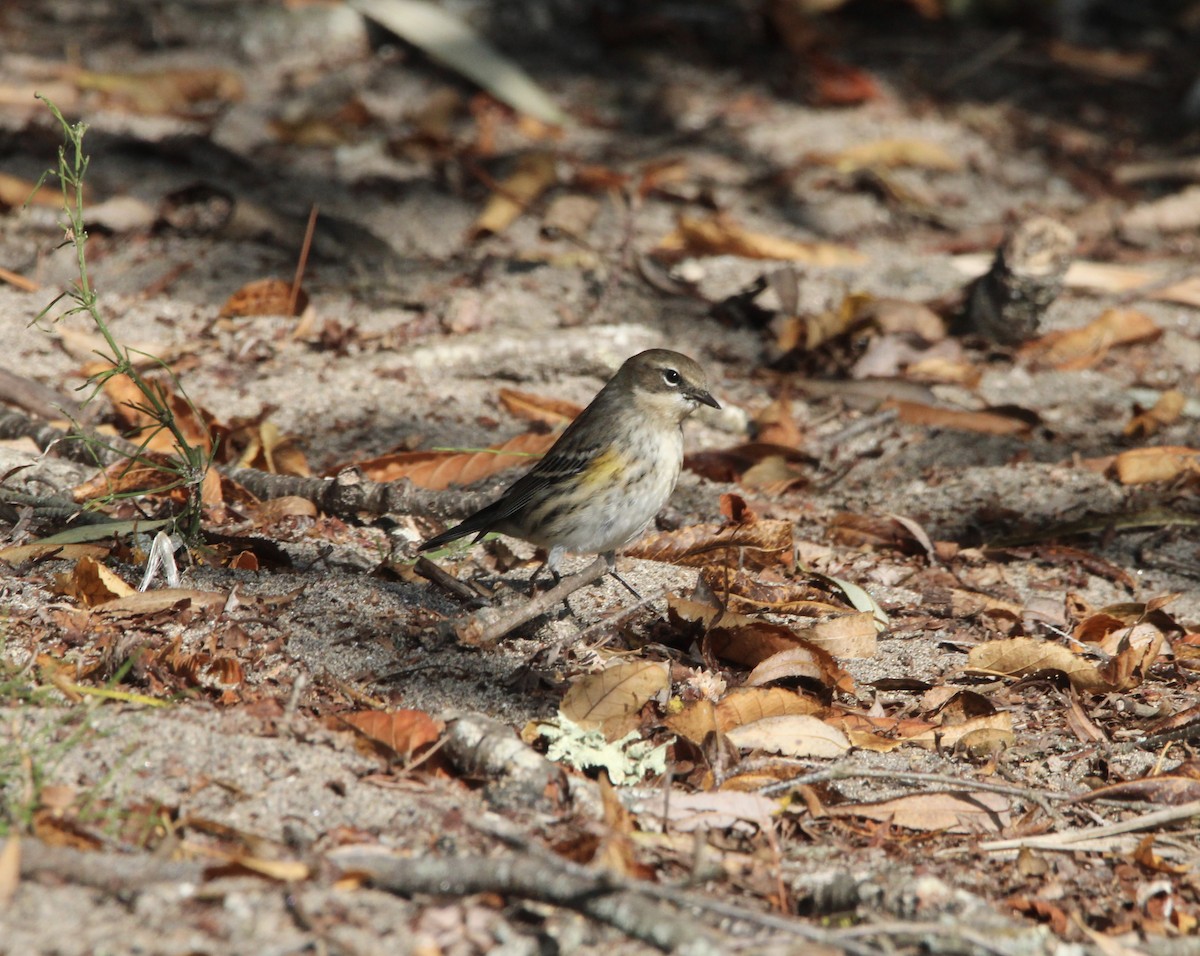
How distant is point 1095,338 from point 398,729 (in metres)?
5.10

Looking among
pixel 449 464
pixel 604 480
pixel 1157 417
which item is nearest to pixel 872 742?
pixel 604 480

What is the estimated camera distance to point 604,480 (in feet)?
16.2

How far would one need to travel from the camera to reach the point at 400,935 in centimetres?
256

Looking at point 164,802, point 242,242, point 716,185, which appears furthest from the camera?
point 716,185

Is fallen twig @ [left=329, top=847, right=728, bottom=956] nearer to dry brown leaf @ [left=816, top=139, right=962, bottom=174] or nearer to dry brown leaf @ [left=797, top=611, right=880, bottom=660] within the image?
dry brown leaf @ [left=797, top=611, right=880, bottom=660]

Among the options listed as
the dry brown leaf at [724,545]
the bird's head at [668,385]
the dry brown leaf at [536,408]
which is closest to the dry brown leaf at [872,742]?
the dry brown leaf at [724,545]

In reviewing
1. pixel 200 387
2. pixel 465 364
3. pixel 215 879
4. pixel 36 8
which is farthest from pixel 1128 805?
pixel 36 8

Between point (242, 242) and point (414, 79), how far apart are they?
9.65 ft

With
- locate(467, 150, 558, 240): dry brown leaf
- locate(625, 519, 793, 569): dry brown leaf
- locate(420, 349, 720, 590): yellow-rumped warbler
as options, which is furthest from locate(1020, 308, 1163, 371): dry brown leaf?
locate(467, 150, 558, 240): dry brown leaf

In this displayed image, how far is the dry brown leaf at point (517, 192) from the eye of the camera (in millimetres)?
7773

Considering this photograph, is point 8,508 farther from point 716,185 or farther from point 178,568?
point 716,185

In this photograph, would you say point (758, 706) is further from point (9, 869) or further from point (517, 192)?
point (517, 192)

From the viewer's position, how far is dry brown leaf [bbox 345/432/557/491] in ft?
17.3

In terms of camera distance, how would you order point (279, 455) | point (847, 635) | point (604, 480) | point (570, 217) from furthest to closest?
1. point (570, 217)
2. point (279, 455)
3. point (604, 480)
4. point (847, 635)
